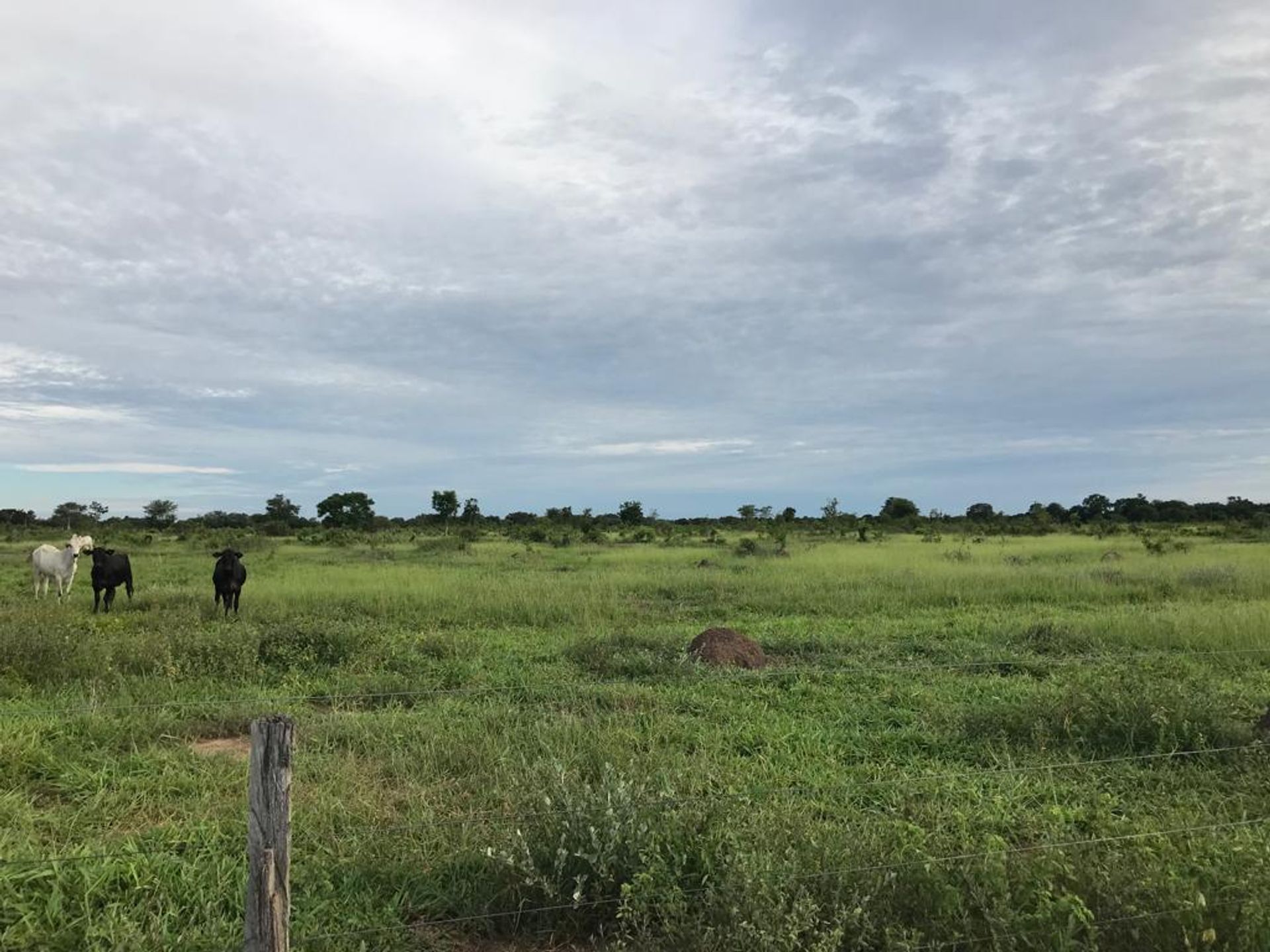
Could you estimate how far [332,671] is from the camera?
10.0 metres

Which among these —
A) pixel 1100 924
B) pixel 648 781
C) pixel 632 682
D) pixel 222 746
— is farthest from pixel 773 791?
pixel 222 746

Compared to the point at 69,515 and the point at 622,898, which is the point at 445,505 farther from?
the point at 622,898

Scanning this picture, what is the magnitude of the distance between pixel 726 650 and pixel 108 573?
1203 centimetres

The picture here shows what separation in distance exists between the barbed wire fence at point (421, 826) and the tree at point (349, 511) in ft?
174

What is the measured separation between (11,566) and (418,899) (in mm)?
27317

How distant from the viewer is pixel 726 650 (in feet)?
34.5

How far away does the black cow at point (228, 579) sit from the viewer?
14.8m

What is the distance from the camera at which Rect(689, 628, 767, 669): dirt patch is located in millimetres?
10375

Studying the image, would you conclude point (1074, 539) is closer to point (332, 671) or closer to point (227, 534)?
point (332, 671)

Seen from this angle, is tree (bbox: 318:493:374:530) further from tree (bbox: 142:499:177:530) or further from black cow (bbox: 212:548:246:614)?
black cow (bbox: 212:548:246:614)

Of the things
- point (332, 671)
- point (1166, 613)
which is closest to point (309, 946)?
point (332, 671)

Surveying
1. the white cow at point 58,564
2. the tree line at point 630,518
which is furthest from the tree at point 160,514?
the white cow at point 58,564

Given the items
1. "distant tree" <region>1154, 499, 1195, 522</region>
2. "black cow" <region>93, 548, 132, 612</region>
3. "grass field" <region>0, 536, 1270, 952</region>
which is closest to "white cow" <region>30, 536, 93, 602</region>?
"black cow" <region>93, 548, 132, 612</region>

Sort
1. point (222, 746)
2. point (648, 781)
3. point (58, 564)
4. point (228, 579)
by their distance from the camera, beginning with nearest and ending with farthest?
point (648, 781)
point (222, 746)
point (228, 579)
point (58, 564)
